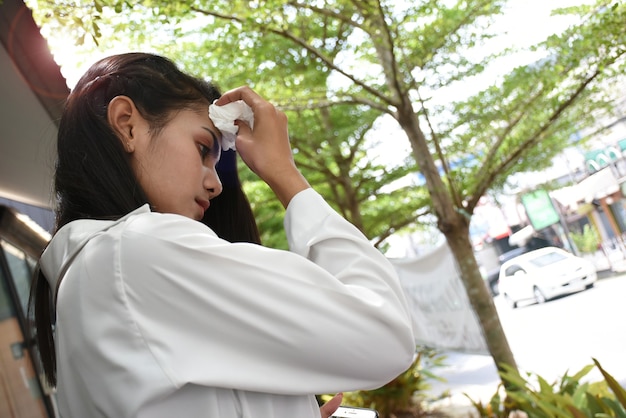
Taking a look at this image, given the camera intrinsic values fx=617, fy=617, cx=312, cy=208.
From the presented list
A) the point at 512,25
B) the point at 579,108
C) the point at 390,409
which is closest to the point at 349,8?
the point at 512,25

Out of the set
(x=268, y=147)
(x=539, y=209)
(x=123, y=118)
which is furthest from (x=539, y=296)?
(x=123, y=118)

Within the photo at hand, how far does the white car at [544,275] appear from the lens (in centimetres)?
446

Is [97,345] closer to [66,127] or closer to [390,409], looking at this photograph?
[66,127]

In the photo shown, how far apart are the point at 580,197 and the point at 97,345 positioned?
13.7 feet

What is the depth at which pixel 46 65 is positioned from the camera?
3039mm

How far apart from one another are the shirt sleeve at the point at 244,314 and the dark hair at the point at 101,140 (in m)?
0.18

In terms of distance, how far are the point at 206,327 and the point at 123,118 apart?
1.26 feet

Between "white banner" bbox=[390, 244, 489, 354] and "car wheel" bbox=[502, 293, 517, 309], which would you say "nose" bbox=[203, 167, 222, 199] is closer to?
"white banner" bbox=[390, 244, 489, 354]

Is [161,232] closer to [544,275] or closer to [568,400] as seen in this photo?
[568,400]

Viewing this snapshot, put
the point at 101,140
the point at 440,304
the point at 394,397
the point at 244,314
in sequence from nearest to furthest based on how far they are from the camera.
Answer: the point at 244,314
the point at 101,140
the point at 440,304
the point at 394,397

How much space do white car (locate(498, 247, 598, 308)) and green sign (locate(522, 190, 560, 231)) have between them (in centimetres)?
22

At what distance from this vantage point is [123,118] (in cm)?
94

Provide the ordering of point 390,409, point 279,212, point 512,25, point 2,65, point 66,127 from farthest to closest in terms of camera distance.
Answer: point 279,212, point 390,409, point 512,25, point 2,65, point 66,127

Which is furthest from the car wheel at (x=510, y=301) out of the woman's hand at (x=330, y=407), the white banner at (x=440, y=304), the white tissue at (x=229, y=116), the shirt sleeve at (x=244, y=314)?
the shirt sleeve at (x=244, y=314)
